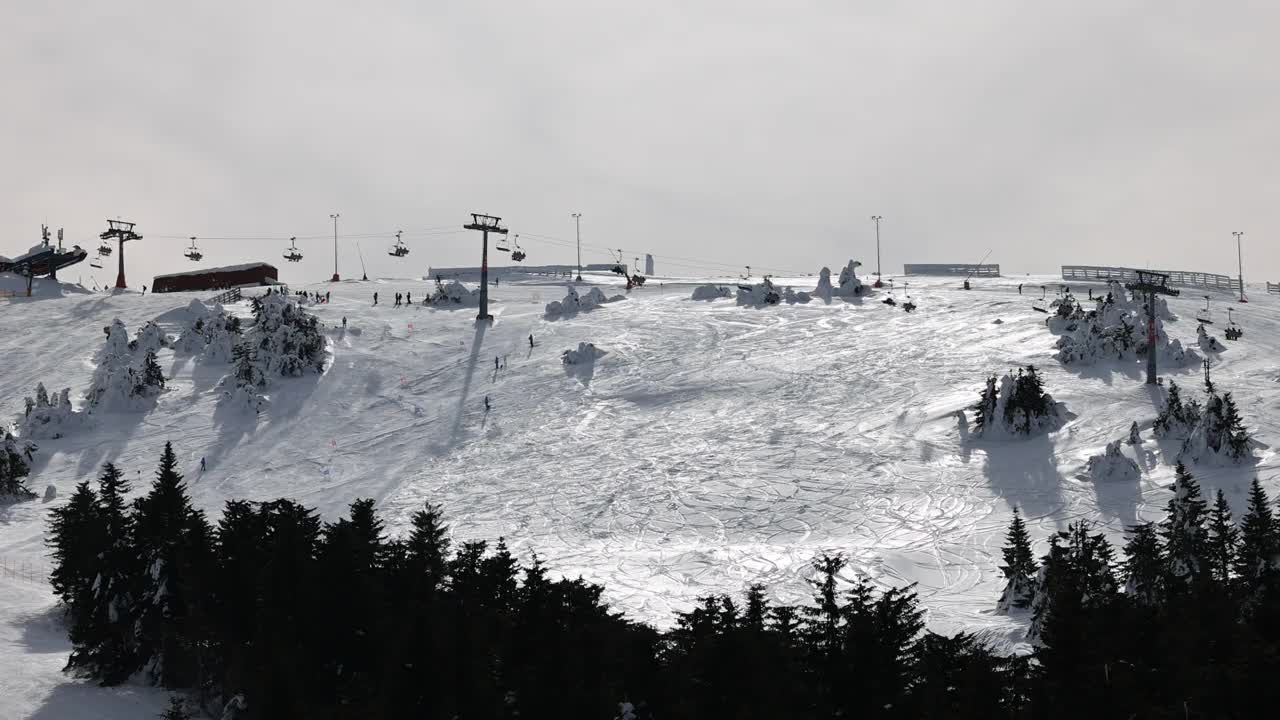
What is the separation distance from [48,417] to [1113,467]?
41.6 m

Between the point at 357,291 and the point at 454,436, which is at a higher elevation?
the point at 357,291

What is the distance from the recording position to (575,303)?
67.4 metres

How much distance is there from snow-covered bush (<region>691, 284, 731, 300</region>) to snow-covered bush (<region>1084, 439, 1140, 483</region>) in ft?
123

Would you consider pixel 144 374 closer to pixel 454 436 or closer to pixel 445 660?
pixel 454 436

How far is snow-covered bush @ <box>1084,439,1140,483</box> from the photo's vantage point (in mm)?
35062

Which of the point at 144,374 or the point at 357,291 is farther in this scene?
the point at 357,291

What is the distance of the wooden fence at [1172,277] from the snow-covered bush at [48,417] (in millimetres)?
62438

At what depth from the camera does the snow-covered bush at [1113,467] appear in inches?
1380

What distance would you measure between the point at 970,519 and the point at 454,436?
21.0 m

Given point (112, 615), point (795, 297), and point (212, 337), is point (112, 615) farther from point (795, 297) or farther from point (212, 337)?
point (795, 297)

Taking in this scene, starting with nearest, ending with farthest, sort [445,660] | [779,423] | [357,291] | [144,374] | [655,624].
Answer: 1. [445,660]
2. [655,624]
3. [779,423]
4. [144,374]
5. [357,291]

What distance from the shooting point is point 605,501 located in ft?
121

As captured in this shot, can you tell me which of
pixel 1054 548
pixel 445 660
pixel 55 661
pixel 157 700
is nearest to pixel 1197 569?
pixel 1054 548

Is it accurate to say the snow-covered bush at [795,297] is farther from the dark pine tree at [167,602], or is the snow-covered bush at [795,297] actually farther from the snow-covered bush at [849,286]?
the dark pine tree at [167,602]
